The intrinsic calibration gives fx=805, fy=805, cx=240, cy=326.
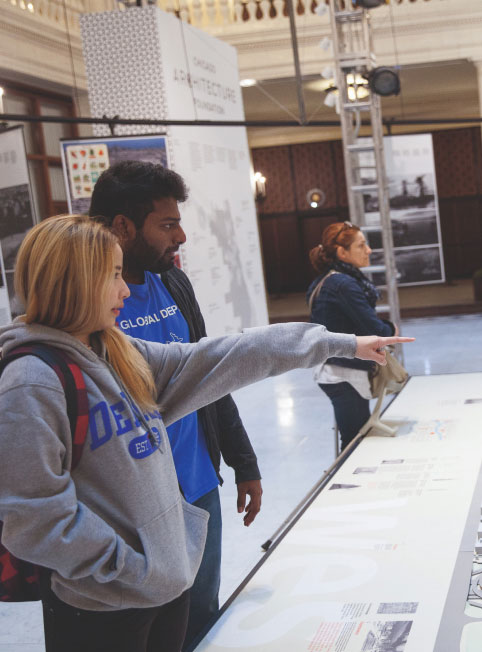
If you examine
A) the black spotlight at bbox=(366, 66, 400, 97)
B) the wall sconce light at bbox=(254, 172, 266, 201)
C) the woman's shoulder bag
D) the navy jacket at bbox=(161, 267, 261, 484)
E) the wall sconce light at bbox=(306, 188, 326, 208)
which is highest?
the black spotlight at bbox=(366, 66, 400, 97)

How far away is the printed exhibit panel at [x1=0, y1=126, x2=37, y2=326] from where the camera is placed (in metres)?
5.97

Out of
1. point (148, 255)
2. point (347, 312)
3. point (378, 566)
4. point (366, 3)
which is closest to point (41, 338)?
point (148, 255)

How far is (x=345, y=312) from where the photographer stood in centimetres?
407

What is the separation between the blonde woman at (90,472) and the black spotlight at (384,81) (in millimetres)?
6387

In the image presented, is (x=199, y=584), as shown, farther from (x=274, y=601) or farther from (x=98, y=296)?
(x=98, y=296)

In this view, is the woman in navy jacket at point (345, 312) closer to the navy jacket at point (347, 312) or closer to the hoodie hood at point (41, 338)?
the navy jacket at point (347, 312)

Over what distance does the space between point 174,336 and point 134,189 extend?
14.6 inches

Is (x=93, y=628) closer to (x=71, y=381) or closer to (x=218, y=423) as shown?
Result: (x=71, y=381)

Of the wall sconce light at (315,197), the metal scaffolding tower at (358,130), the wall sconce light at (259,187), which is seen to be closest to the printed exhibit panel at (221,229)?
the metal scaffolding tower at (358,130)

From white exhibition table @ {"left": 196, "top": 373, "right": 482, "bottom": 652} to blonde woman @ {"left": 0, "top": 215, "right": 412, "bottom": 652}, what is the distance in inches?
17.6

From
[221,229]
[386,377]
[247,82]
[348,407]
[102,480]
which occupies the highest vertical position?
[247,82]

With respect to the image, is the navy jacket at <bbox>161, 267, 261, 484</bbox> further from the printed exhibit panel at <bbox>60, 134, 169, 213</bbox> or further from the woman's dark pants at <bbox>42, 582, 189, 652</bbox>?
the printed exhibit panel at <bbox>60, 134, 169, 213</bbox>

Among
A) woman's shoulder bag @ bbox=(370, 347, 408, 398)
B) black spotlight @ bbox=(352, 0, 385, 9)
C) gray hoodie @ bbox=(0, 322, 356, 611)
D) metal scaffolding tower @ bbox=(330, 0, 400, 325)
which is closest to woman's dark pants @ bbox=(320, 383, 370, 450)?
woman's shoulder bag @ bbox=(370, 347, 408, 398)

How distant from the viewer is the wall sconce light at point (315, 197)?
718 inches
